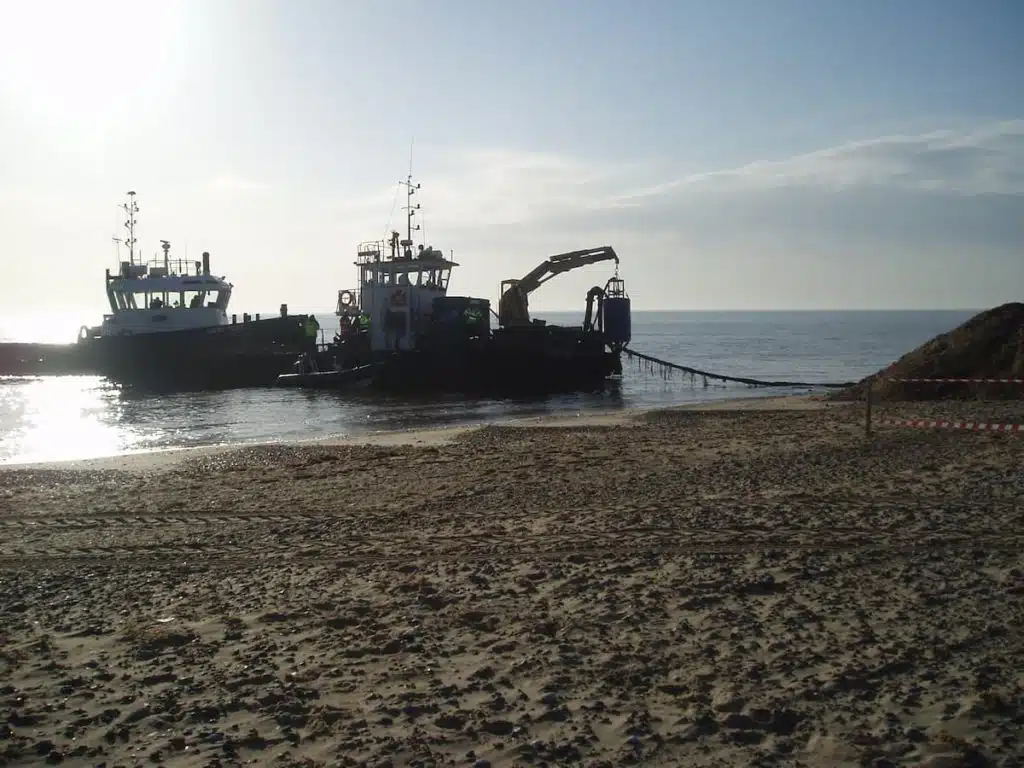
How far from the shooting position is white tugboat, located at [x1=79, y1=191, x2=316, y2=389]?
36906 millimetres

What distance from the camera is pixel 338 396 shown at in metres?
31.0

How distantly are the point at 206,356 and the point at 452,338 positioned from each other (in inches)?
431

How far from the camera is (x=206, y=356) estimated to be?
37.0 metres

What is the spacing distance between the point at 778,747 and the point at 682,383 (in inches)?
1351

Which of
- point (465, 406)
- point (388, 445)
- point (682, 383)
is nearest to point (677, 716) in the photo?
point (388, 445)

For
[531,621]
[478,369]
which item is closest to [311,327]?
[478,369]

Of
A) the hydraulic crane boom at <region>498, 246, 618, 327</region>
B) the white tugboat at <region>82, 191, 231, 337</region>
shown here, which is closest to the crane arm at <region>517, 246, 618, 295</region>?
the hydraulic crane boom at <region>498, 246, 618, 327</region>

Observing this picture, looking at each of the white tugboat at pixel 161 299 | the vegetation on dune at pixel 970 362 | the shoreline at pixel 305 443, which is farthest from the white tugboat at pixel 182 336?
the vegetation on dune at pixel 970 362

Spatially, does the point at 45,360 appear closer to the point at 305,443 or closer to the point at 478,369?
the point at 478,369

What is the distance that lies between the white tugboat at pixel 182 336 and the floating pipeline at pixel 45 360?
69 centimetres

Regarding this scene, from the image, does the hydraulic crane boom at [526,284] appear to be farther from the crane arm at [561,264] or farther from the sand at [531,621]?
the sand at [531,621]

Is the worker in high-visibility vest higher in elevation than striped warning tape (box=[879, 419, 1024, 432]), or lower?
higher

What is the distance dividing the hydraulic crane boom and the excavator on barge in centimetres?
4

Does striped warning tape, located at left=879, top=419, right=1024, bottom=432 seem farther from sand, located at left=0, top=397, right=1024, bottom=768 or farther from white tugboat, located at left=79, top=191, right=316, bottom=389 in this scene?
white tugboat, located at left=79, top=191, right=316, bottom=389
